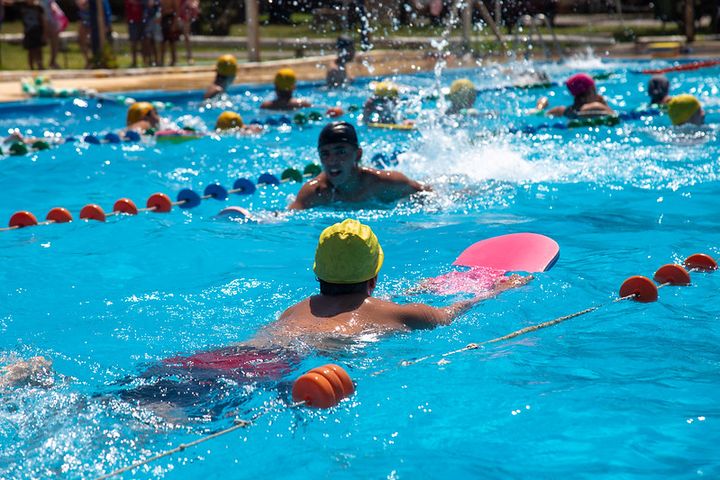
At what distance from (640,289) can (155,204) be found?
4523 millimetres

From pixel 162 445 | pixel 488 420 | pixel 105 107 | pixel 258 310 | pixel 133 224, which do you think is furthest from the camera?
pixel 105 107

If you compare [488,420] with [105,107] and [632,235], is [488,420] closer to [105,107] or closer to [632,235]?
[632,235]

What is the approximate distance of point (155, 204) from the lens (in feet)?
28.6

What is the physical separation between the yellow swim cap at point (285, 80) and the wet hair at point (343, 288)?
10.0m

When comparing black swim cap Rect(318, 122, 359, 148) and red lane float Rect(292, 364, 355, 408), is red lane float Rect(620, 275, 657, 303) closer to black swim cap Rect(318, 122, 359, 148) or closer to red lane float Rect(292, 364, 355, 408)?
red lane float Rect(292, 364, 355, 408)

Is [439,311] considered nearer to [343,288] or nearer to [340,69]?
[343,288]

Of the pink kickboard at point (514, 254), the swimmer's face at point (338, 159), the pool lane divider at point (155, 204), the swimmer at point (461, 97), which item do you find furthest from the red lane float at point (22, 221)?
the swimmer at point (461, 97)

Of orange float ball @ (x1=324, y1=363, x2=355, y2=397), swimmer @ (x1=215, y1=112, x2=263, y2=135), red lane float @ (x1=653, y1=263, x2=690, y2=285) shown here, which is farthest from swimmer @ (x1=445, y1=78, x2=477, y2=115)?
orange float ball @ (x1=324, y1=363, x2=355, y2=397)

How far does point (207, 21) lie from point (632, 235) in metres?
24.7

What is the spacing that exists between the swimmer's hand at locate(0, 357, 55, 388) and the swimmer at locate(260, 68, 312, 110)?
10539 mm

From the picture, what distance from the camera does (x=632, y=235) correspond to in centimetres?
779

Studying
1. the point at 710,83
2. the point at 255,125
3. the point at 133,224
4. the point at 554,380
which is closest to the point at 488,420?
the point at 554,380

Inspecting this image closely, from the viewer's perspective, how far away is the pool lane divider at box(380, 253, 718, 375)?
16.4ft

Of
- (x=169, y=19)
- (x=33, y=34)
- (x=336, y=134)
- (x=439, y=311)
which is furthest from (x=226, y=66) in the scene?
(x=439, y=311)
